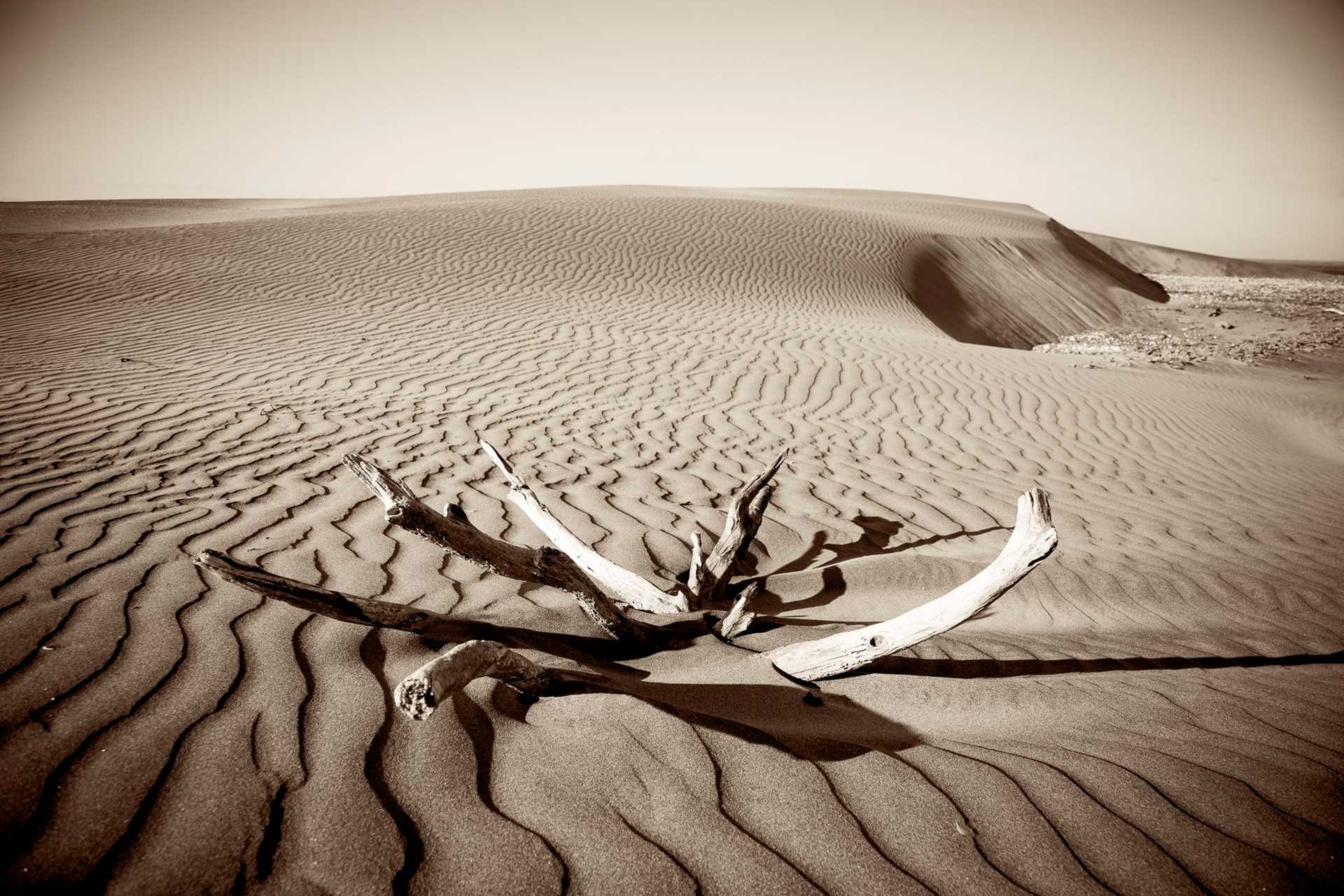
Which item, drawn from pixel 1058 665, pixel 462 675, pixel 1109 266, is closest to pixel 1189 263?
pixel 1109 266

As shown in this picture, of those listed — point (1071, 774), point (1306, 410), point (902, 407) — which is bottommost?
point (1306, 410)

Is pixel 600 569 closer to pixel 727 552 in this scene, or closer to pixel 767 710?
pixel 727 552

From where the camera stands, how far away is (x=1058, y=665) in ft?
8.36

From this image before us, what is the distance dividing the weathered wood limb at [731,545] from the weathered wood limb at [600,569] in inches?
6.9

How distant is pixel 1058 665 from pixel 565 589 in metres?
1.86

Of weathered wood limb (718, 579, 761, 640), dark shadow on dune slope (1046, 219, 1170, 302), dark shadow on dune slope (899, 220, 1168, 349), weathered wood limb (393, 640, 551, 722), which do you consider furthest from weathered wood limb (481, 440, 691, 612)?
dark shadow on dune slope (1046, 219, 1170, 302)

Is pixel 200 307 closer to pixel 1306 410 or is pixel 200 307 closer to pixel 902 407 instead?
pixel 902 407

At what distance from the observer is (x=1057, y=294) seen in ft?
59.4

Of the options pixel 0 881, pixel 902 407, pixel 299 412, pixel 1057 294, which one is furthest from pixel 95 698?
pixel 1057 294

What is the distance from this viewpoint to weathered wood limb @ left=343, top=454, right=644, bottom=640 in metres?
2.02

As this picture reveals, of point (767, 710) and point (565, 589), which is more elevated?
point (565, 589)

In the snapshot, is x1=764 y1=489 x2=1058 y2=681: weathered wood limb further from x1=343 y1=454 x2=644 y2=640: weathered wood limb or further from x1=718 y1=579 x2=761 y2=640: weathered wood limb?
x1=343 y1=454 x2=644 y2=640: weathered wood limb

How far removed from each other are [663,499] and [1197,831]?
9.29 feet

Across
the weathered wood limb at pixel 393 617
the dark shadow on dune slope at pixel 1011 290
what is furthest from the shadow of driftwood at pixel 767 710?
the dark shadow on dune slope at pixel 1011 290
